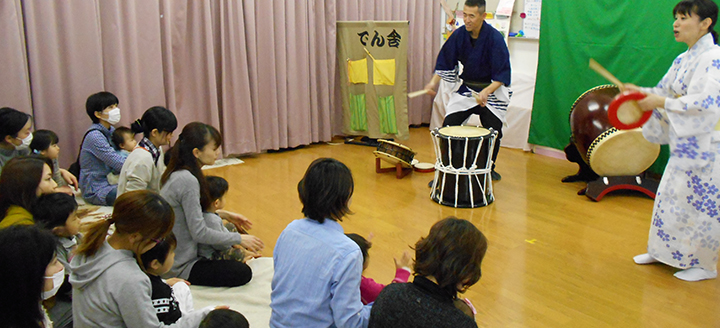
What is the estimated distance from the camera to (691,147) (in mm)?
2713

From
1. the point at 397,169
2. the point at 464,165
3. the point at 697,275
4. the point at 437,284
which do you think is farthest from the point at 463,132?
the point at 437,284

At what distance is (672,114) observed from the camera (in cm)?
271

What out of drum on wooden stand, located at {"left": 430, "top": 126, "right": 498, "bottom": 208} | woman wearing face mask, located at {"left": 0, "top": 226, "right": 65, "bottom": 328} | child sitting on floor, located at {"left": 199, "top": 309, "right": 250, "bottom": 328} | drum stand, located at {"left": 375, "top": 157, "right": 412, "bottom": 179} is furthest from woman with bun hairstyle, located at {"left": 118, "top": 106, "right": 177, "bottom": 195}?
drum stand, located at {"left": 375, "top": 157, "right": 412, "bottom": 179}

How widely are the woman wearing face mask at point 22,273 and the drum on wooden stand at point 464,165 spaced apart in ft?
9.15

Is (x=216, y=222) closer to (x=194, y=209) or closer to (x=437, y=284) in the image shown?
(x=194, y=209)

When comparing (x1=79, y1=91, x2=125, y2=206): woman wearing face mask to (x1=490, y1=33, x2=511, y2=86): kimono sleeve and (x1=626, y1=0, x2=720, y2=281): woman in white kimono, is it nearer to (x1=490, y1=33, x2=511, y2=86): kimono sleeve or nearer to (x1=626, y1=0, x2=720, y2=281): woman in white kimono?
(x1=490, y1=33, x2=511, y2=86): kimono sleeve

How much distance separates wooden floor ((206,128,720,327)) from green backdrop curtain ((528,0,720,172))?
413 mm

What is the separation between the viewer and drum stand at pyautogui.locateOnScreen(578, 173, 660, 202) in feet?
13.0

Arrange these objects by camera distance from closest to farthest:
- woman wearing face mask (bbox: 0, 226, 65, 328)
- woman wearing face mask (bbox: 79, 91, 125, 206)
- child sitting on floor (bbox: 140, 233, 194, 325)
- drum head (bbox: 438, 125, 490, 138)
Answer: woman wearing face mask (bbox: 0, 226, 65, 328) < child sitting on floor (bbox: 140, 233, 194, 325) < woman wearing face mask (bbox: 79, 91, 125, 206) < drum head (bbox: 438, 125, 490, 138)

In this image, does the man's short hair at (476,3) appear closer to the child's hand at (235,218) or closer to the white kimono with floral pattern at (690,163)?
the white kimono with floral pattern at (690,163)

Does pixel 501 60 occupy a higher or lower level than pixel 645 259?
higher

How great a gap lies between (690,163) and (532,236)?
96 cm

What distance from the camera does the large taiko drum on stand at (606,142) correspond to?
12.6 ft

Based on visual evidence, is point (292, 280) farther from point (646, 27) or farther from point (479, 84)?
point (646, 27)
